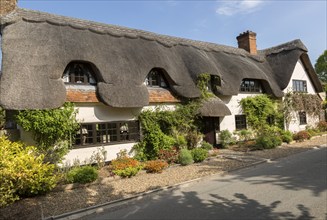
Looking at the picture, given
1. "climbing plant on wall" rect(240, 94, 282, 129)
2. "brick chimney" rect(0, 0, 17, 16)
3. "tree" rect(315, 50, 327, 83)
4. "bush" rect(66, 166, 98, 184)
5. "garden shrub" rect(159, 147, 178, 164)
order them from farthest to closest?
1. "tree" rect(315, 50, 327, 83)
2. "climbing plant on wall" rect(240, 94, 282, 129)
3. "garden shrub" rect(159, 147, 178, 164)
4. "brick chimney" rect(0, 0, 17, 16)
5. "bush" rect(66, 166, 98, 184)

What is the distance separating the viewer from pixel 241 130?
19.0m

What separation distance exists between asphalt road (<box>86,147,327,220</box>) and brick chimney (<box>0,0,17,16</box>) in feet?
35.0

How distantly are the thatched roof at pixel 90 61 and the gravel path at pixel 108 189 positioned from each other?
3.31 meters

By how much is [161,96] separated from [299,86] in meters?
15.4

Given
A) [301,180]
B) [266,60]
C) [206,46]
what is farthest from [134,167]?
[266,60]

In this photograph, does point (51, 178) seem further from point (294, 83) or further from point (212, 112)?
point (294, 83)

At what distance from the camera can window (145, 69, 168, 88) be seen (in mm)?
14836

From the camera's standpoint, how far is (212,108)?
1555 centimetres

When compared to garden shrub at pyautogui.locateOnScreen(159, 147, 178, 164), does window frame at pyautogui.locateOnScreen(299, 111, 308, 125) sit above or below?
above

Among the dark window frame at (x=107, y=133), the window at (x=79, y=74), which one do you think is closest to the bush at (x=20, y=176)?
the dark window frame at (x=107, y=133)

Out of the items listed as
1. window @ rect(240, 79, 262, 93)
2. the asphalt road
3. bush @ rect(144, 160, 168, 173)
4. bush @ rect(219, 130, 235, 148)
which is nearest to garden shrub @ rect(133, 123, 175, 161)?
bush @ rect(144, 160, 168, 173)

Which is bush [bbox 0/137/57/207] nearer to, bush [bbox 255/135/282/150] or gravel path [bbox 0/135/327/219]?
gravel path [bbox 0/135/327/219]

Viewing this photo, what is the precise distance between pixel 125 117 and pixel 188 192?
18.8 ft

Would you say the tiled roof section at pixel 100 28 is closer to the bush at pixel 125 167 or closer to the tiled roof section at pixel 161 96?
the tiled roof section at pixel 161 96
